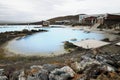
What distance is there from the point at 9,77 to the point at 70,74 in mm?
2954

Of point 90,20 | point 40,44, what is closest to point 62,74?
point 40,44

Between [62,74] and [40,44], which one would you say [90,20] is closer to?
[40,44]

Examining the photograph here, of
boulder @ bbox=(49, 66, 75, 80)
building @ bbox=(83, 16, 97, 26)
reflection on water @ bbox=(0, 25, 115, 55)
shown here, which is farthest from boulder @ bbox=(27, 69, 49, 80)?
building @ bbox=(83, 16, 97, 26)

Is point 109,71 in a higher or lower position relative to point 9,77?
higher

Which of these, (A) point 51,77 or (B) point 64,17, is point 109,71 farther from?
(B) point 64,17

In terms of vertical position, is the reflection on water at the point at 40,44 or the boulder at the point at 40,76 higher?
the boulder at the point at 40,76

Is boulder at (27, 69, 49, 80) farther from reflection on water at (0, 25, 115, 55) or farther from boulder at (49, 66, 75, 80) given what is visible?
reflection on water at (0, 25, 115, 55)

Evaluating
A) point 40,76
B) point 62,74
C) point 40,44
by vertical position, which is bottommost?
point 40,44

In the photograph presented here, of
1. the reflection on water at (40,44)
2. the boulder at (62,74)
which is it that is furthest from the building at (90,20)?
the boulder at (62,74)

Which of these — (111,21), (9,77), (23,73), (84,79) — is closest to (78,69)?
(84,79)

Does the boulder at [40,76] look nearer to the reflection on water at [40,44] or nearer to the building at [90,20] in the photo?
the reflection on water at [40,44]

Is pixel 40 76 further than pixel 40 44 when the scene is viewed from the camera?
No

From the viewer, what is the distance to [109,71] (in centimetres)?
704

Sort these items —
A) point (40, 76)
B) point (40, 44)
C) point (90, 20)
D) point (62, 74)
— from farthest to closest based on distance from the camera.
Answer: point (90, 20)
point (40, 44)
point (40, 76)
point (62, 74)
